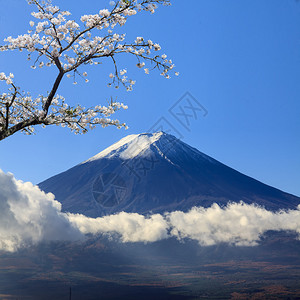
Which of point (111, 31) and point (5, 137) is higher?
point (111, 31)

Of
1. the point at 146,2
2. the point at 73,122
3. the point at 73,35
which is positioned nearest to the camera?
the point at 146,2

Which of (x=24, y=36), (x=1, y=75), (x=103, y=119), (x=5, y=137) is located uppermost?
(x=24, y=36)

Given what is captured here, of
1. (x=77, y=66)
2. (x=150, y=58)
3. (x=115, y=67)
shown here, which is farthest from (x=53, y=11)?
(x=150, y=58)

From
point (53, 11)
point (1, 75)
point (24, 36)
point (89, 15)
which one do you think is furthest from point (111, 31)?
point (1, 75)

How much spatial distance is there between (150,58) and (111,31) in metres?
1.59

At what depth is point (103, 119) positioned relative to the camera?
12781 mm

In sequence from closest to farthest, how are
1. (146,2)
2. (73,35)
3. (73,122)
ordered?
(146,2)
(73,35)
(73,122)

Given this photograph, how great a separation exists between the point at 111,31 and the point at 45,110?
3.45m

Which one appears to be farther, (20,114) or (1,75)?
(20,114)

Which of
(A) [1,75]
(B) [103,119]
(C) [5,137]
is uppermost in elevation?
(A) [1,75]

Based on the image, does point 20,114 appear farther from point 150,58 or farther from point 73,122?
point 150,58

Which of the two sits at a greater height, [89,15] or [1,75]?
[89,15]

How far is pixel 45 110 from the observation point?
467 inches

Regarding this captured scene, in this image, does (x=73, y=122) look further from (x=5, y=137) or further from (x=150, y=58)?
(x=150, y=58)
